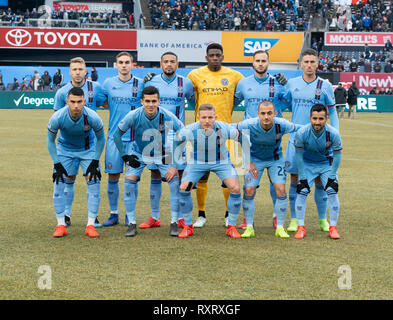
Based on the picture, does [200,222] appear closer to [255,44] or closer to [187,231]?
[187,231]

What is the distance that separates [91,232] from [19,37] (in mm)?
39412

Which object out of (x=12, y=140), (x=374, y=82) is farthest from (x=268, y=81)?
(x=374, y=82)

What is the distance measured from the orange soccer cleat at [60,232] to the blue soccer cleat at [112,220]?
2.91 ft

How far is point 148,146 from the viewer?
27.1 feet

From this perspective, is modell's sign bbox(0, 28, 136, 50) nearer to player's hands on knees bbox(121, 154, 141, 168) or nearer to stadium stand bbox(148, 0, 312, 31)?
stadium stand bbox(148, 0, 312, 31)

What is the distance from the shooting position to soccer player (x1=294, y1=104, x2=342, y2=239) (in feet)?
25.5

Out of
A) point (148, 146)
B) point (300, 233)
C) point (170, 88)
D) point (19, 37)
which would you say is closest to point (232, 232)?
point (300, 233)

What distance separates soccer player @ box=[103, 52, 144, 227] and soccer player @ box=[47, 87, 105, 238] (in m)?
0.51

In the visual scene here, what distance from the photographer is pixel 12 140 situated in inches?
782

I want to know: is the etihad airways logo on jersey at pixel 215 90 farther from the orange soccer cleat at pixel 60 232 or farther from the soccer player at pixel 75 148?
the orange soccer cleat at pixel 60 232

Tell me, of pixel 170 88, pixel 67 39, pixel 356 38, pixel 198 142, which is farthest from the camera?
pixel 356 38

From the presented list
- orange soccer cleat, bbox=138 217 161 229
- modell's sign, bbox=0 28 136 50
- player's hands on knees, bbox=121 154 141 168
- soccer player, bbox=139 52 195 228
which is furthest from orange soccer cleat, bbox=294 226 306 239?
modell's sign, bbox=0 28 136 50

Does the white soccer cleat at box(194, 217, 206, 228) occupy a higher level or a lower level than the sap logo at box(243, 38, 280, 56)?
lower

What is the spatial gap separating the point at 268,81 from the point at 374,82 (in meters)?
33.6
